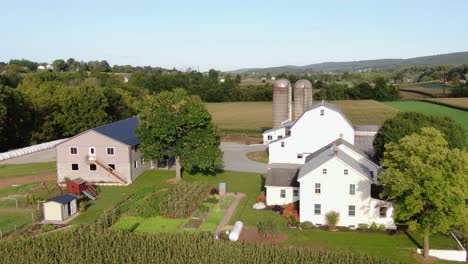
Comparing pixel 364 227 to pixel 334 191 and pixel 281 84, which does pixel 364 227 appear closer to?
pixel 334 191

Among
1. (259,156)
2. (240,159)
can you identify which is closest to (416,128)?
(259,156)

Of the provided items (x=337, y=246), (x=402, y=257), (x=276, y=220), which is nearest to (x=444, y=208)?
(x=402, y=257)

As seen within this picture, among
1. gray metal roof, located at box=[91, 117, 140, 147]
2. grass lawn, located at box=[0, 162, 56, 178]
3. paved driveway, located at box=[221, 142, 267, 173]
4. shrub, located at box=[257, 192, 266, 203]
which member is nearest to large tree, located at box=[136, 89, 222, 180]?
gray metal roof, located at box=[91, 117, 140, 147]

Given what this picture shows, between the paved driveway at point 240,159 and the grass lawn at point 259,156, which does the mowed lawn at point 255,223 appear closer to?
the paved driveway at point 240,159

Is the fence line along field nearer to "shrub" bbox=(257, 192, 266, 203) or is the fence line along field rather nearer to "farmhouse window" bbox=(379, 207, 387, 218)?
"shrub" bbox=(257, 192, 266, 203)

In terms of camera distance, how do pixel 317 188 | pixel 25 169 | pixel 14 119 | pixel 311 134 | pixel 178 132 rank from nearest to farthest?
pixel 317 188, pixel 178 132, pixel 311 134, pixel 25 169, pixel 14 119

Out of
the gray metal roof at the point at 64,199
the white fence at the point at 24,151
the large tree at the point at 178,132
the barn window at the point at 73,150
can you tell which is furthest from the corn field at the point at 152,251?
the white fence at the point at 24,151
